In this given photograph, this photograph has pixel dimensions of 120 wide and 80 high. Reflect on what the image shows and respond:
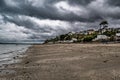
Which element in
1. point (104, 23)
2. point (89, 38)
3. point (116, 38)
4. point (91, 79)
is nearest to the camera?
point (91, 79)

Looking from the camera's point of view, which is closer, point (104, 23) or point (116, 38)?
point (116, 38)

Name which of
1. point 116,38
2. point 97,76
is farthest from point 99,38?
point 97,76

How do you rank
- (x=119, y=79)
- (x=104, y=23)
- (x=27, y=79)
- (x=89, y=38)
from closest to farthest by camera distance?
(x=119, y=79)
(x=27, y=79)
(x=89, y=38)
(x=104, y=23)

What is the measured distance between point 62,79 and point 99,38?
104 m

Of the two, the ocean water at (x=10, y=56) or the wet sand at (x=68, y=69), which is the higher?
the wet sand at (x=68, y=69)

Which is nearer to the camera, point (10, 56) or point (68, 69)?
point (68, 69)

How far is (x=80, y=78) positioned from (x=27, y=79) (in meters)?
3.53

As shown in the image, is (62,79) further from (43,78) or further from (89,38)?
(89,38)

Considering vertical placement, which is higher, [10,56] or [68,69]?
[68,69]

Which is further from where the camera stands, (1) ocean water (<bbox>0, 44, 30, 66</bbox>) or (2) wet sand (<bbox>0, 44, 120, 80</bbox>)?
(1) ocean water (<bbox>0, 44, 30, 66</bbox>)

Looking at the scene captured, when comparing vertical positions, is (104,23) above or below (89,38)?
above

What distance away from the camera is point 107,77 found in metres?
12.6

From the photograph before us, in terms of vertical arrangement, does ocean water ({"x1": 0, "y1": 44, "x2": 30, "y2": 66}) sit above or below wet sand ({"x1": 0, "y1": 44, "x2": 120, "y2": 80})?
below

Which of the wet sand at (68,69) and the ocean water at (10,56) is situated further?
the ocean water at (10,56)
